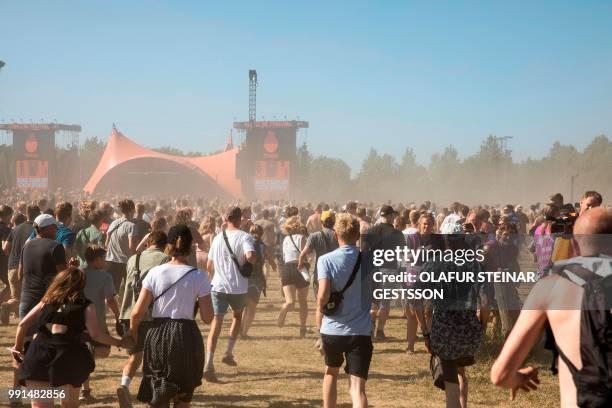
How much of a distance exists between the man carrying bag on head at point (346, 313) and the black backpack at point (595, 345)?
2805 millimetres

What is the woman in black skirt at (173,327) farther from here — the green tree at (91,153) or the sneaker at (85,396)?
the green tree at (91,153)

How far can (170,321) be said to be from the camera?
199 inches

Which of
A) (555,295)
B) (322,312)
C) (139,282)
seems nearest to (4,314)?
(139,282)

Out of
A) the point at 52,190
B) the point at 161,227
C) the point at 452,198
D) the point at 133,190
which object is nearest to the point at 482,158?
the point at 452,198

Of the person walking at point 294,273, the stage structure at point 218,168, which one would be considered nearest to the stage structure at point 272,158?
the stage structure at point 218,168

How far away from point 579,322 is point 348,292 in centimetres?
286

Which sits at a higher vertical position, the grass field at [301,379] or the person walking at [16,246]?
the person walking at [16,246]

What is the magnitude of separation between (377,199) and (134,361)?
304 ft

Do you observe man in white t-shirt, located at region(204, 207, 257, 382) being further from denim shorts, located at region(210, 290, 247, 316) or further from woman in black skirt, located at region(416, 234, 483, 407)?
woman in black skirt, located at region(416, 234, 483, 407)

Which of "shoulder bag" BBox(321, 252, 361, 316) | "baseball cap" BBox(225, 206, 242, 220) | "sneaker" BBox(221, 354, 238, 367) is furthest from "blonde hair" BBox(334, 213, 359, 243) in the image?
"sneaker" BBox(221, 354, 238, 367)

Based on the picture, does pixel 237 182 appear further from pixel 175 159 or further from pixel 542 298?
pixel 542 298

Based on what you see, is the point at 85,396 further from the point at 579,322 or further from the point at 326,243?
the point at 579,322

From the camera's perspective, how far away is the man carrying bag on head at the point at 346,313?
5430 mm

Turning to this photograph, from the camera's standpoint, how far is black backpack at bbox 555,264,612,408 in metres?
2.67
